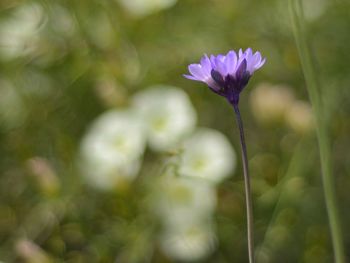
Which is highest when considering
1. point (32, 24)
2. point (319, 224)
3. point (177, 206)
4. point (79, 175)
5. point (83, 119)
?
point (32, 24)

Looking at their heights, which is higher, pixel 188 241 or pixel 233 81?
pixel 233 81

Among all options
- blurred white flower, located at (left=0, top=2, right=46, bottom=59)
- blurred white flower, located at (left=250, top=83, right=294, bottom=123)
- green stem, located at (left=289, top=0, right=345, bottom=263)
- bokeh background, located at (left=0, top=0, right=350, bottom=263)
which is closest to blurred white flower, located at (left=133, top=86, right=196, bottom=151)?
bokeh background, located at (left=0, top=0, right=350, bottom=263)

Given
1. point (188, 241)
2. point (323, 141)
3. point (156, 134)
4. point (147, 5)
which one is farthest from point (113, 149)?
point (323, 141)

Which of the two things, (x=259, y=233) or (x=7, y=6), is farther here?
(x=7, y=6)

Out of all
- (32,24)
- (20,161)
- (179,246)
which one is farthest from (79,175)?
(32,24)

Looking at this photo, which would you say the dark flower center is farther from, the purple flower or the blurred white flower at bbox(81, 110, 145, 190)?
the blurred white flower at bbox(81, 110, 145, 190)

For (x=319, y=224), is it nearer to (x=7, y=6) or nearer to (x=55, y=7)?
(x=55, y=7)

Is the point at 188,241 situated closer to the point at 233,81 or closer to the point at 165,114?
the point at 165,114
